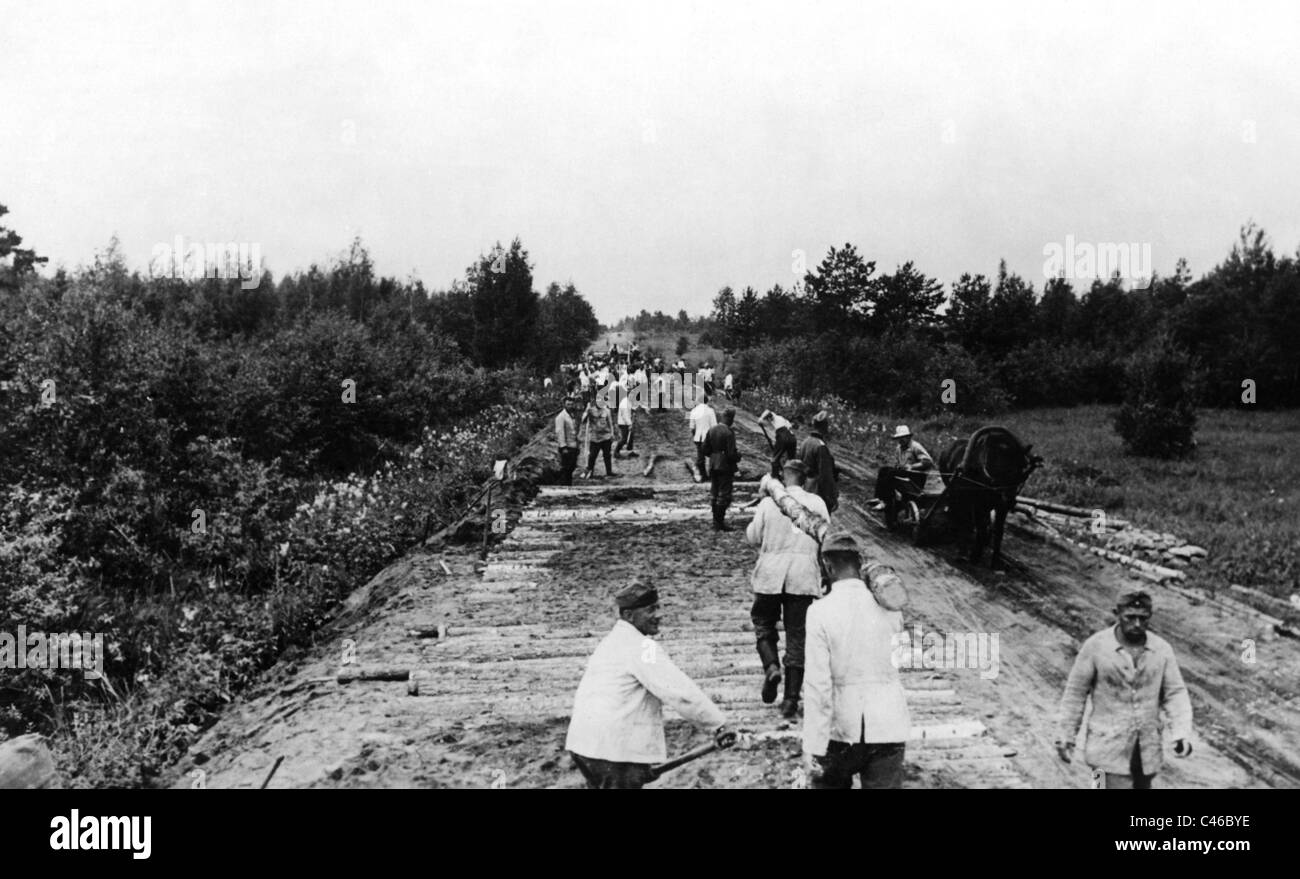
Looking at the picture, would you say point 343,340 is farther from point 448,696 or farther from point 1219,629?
point 1219,629

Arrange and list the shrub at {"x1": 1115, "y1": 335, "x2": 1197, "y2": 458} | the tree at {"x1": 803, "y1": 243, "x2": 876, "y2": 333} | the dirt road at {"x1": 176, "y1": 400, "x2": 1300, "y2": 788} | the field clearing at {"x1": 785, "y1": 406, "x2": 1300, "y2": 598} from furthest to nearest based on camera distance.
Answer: the tree at {"x1": 803, "y1": 243, "x2": 876, "y2": 333}, the shrub at {"x1": 1115, "y1": 335, "x2": 1197, "y2": 458}, the field clearing at {"x1": 785, "y1": 406, "x2": 1300, "y2": 598}, the dirt road at {"x1": 176, "y1": 400, "x2": 1300, "y2": 788}

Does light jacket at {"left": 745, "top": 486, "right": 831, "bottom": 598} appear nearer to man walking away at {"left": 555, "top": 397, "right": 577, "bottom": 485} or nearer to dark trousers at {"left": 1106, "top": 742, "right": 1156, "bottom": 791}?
dark trousers at {"left": 1106, "top": 742, "right": 1156, "bottom": 791}

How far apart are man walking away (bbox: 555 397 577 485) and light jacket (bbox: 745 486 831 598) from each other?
9.56m

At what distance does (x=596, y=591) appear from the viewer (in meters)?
9.50

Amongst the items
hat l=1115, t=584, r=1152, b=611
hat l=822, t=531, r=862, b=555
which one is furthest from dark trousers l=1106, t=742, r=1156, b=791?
hat l=822, t=531, r=862, b=555

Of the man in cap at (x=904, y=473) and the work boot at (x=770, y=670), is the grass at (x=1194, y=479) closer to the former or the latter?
the man in cap at (x=904, y=473)

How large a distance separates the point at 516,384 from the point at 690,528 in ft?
73.2

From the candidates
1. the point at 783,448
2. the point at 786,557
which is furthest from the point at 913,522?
the point at 786,557

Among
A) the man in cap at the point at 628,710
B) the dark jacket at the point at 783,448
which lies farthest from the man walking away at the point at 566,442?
the man in cap at the point at 628,710

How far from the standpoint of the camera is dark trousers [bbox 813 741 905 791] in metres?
4.11

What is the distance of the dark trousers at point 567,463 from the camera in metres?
16.2

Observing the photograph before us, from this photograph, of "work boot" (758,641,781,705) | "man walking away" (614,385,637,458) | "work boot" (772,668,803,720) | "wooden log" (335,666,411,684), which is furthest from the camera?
"man walking away" (614,385,637,458)

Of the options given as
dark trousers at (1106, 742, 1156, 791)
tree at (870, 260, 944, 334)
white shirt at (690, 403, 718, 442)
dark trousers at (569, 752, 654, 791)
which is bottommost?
dark trousers at (1106, 742, 1156, 791)

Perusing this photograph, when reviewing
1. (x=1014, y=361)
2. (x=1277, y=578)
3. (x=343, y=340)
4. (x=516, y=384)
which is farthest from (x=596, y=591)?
(x=1014, y=361)
